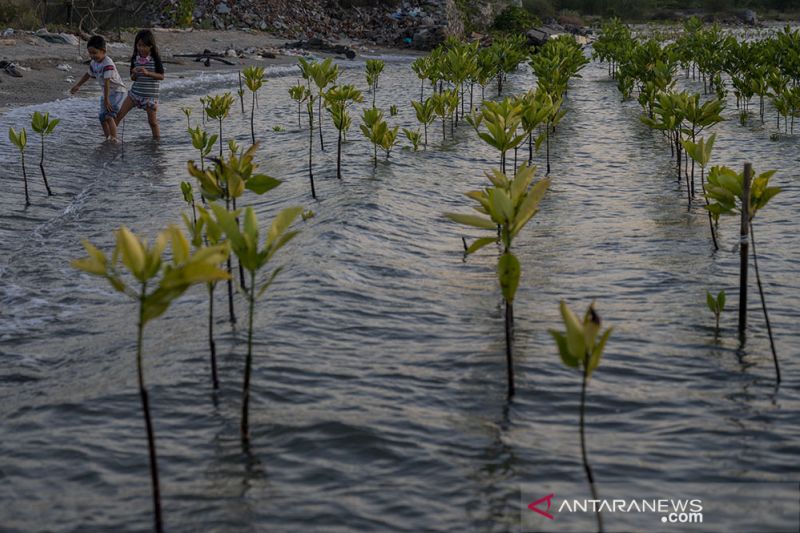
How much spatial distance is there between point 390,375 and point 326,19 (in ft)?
109

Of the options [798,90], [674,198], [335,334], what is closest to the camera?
[335,334]

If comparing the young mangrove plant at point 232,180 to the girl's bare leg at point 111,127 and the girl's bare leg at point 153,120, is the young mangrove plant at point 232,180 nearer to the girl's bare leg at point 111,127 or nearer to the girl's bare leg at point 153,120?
the girl's bare leg at point 111,127

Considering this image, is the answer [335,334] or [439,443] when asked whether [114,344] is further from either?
[439,443]

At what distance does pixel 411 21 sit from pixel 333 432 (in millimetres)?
31472

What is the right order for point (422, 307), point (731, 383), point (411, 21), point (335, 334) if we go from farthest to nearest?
point (411, 21), point (422, 307), point (335, 334), point (731, 383)

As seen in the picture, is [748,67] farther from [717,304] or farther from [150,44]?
[717,304]

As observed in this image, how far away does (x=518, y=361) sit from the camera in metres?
4.12

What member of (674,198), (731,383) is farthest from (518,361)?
(674,198)

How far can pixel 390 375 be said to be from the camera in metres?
3.97

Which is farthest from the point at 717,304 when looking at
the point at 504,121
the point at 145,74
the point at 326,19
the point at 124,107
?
the point at 326,19

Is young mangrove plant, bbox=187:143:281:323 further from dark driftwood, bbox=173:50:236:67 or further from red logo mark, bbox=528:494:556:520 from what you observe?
dark driftwood, bbox=173:50:236:67

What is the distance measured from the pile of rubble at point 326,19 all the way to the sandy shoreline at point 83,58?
134cm

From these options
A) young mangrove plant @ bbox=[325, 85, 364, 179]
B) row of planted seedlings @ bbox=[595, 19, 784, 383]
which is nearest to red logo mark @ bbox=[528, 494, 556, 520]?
row of planted seedlings @ bbox=[595, 19, 784, 383]

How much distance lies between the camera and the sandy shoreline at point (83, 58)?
14633 millimetres
